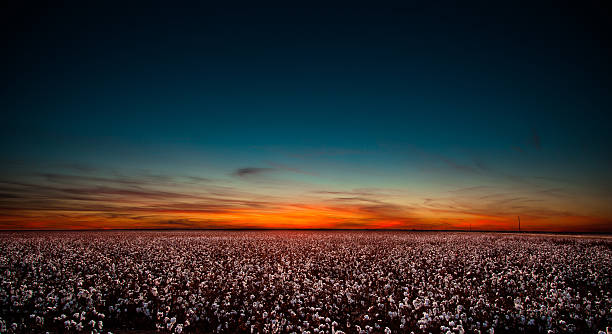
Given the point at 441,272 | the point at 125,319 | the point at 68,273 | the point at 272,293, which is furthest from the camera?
the point at 441,272

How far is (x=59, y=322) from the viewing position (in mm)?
9312

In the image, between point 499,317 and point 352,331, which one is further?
point 499,317

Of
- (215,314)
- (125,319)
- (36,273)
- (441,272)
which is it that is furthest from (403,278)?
(36,273)

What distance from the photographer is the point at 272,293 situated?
38.5 feet

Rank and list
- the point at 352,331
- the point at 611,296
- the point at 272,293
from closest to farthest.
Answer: the point at 352,331 → the point at 272,293 → the point at 611,296

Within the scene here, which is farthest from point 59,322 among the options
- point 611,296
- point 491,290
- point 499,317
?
point 611,296

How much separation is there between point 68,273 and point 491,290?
21158 mm

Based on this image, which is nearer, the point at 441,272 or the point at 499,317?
the point at 499,317

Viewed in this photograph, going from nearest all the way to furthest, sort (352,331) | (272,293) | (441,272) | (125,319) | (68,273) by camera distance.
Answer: (352,331) < (125,319) < (272,293) < (68,273) < (441,272)

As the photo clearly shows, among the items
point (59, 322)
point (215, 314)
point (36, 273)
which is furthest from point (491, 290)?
point (36, 273)

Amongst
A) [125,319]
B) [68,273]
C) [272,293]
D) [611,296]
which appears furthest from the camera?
[68,273]

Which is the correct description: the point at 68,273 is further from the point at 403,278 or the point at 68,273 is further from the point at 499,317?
the point at 499,317

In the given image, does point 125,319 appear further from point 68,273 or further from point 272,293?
point 68,273

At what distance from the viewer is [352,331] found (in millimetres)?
9047
